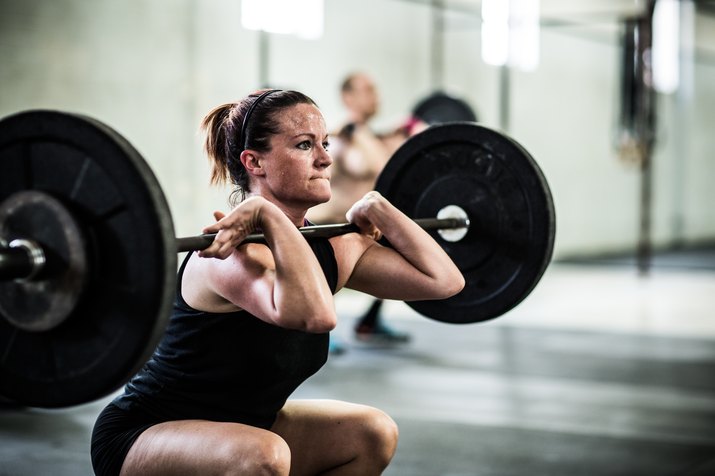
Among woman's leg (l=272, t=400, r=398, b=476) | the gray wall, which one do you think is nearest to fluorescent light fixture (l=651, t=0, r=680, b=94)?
the gray wall

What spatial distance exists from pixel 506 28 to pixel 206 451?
754 centimetres

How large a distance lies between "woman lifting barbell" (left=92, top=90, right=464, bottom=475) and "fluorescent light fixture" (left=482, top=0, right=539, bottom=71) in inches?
274

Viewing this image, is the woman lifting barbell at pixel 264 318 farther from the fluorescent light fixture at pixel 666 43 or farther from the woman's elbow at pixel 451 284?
the fluorescent light fixture at pixel 666 43

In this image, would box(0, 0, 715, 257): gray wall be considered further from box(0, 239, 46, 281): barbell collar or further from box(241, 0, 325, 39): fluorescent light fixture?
box(0, 239, 46, 281): barbell collar

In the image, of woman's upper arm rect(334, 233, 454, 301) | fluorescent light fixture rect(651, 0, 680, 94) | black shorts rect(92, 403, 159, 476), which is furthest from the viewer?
fluorescent light fixture rect(651, 0, 680, 94)

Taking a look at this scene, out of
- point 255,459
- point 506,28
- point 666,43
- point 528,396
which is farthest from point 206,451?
point 666,43

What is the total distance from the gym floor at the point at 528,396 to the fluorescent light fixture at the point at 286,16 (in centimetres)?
196

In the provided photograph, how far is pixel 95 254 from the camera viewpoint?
1.40m

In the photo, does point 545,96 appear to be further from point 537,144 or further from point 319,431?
point 319,431

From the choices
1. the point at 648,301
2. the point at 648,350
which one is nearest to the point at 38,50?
the point at 648,350

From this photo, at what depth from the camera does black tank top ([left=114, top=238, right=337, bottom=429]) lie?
65.7 inches

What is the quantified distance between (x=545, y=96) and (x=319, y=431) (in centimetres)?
777

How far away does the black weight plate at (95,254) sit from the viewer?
136 cm

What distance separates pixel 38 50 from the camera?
5.14 meters
